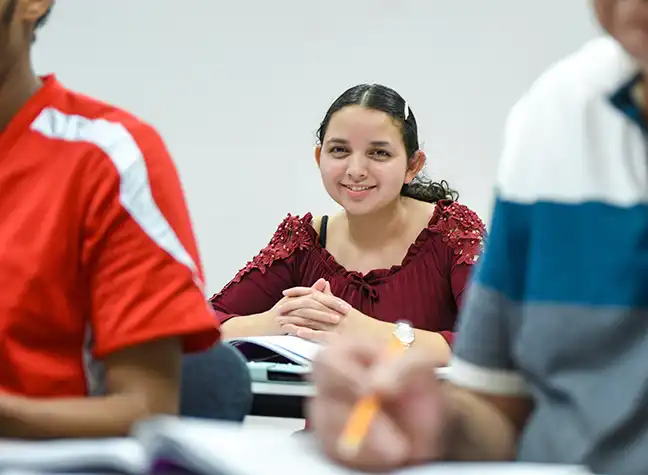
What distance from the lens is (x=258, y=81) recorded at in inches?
121

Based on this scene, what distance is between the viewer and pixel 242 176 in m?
3.11

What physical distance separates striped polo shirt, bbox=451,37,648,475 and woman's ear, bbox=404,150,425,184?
1.48 m

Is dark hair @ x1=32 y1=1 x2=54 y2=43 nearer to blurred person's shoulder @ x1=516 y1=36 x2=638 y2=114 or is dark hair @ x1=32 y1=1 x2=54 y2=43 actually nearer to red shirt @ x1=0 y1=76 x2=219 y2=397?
red shirt @ x1=0 y1=76 x2=219 y2=397

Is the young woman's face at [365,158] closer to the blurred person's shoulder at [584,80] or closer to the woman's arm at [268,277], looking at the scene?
the woman's arm at [268,277]

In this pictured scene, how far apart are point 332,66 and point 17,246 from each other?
2.41 m

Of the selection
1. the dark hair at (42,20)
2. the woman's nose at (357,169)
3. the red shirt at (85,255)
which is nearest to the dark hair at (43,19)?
the dark hair at (42,20)

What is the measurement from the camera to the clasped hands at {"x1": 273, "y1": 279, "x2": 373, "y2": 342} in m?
1.75

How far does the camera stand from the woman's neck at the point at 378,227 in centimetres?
212

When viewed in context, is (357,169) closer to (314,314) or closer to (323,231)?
(323,231)

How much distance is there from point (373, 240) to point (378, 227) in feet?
0.11

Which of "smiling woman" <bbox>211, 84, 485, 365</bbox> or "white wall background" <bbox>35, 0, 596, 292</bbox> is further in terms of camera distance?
"white wall background" <bbox>35, 0, 596, 292</bbox>

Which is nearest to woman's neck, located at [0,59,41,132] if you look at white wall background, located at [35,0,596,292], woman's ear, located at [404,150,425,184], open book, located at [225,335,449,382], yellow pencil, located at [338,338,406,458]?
yellow pencil, located at [338,338,406,458]

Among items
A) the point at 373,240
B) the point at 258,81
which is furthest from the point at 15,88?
the point at 258,81

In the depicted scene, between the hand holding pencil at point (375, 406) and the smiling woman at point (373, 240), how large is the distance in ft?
4.49
